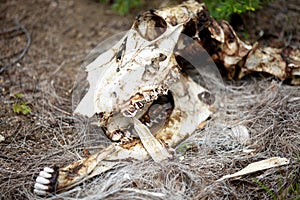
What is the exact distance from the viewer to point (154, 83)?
183 cm

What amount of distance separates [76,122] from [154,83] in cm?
54

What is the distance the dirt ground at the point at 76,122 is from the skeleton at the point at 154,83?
77 millimetres

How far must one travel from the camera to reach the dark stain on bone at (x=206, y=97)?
2166mm

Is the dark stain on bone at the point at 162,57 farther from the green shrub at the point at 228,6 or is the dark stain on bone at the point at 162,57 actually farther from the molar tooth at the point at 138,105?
the green shrub at the point at 228,6

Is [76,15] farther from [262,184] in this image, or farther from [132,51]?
[262,184]

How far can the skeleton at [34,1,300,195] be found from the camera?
1767mm

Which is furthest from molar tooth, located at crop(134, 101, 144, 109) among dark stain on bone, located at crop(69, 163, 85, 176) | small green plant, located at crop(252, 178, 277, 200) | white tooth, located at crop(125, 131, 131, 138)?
small green plant, located at crop(252, 178, 277, 200)

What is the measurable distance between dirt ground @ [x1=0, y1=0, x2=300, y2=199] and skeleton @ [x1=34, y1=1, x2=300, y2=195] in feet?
0.25

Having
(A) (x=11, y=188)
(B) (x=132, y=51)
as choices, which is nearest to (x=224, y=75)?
(B) (x=132, y=51)

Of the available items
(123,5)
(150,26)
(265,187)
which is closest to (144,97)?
(150,26)

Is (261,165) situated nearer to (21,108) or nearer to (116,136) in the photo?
(116,136)

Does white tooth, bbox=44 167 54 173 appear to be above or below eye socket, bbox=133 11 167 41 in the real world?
below

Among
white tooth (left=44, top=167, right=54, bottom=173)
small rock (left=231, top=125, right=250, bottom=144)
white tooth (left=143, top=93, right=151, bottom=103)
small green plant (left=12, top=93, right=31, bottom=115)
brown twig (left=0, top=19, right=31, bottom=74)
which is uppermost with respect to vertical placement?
brown twig (left=0, top=19, right=31, bottom=74)

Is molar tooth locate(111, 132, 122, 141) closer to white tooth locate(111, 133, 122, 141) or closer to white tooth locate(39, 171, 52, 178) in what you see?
white tooth locate(111, 133, 122, 141)
